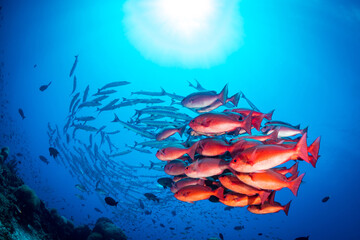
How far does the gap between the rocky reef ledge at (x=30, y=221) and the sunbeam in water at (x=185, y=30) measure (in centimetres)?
2096

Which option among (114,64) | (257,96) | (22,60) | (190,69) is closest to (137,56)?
(114,64)

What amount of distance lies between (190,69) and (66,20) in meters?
23.9

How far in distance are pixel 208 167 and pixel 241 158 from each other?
29.2 inches

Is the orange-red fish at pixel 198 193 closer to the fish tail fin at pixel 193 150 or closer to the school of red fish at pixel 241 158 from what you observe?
the school of red fish at pixel 241 158

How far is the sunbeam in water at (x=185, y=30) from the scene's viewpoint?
66.8 feet

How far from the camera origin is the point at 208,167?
107 inches

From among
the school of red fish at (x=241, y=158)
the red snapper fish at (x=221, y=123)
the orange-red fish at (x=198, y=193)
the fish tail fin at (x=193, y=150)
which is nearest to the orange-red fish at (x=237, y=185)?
the school of red fish at (x=241, y=158)

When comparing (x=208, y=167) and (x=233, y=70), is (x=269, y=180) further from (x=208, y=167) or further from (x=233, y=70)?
(x=233, y=70)

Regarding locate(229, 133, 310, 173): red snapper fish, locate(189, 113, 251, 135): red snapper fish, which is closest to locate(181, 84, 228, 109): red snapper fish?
locate(189, 113, 251, 135): red snapper fish

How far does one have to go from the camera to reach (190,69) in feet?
118

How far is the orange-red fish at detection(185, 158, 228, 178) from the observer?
8.67 feet

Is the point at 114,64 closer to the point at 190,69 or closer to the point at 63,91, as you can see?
the point at 190,69

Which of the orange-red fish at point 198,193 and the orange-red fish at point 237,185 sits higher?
the orange-red fish at point 237,185

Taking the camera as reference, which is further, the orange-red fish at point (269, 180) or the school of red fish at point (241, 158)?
the orange-red fish at point (269, 180)
